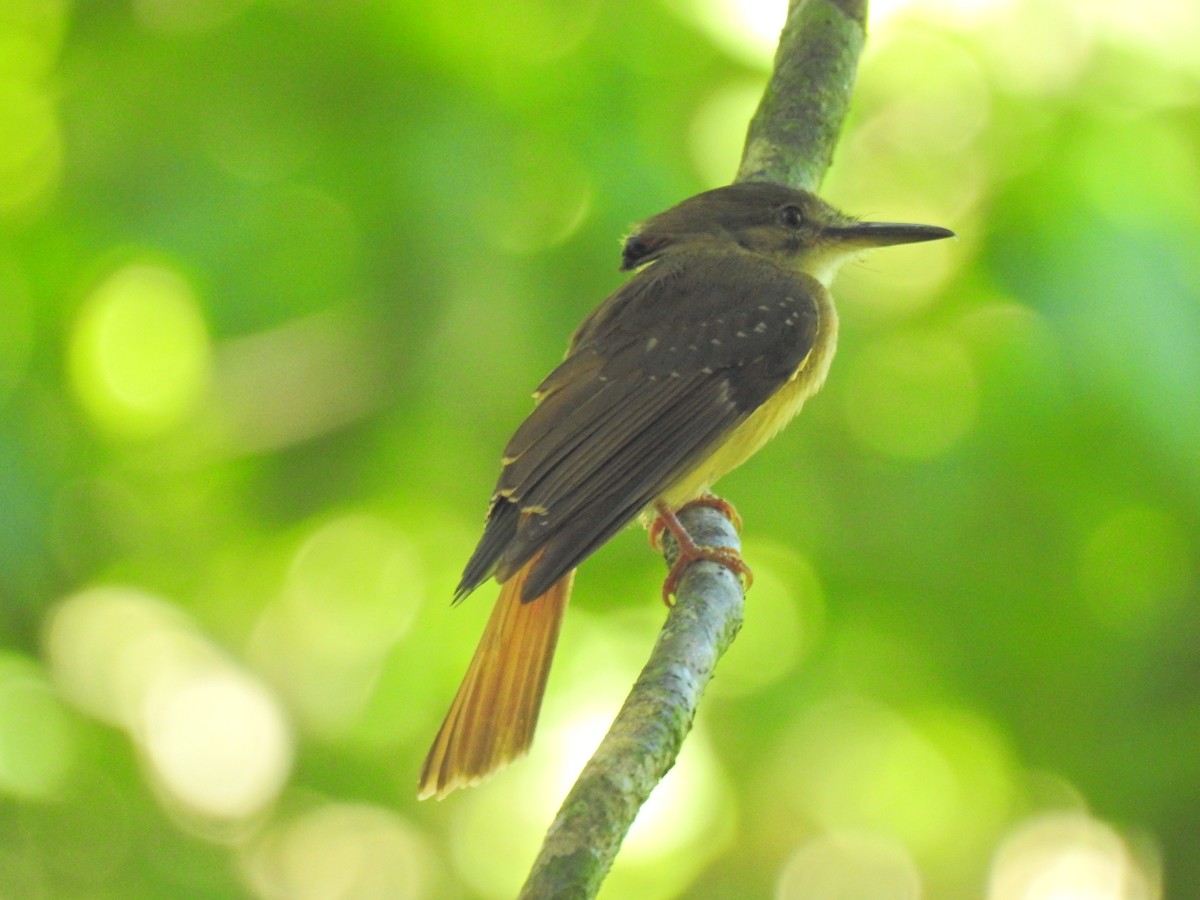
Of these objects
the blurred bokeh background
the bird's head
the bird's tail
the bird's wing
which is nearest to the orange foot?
the bird's wing

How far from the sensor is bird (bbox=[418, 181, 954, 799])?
3.59 metres

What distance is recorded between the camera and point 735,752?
15.2 feet

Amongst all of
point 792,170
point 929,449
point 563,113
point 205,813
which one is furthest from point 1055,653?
point 205,813

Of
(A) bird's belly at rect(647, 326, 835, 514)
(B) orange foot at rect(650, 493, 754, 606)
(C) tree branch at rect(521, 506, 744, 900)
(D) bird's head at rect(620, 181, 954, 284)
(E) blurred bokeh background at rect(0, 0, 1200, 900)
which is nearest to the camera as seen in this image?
(C) tree branch at rect(521, 506, 744, 900)

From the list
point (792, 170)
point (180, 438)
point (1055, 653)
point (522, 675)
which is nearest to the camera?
point (522, 675)

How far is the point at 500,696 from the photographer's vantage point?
3846 mm

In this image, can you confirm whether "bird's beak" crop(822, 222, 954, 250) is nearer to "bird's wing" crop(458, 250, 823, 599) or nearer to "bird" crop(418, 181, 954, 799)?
"bird" crop(418, 181, 954, 799)

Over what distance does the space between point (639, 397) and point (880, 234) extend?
0.95m

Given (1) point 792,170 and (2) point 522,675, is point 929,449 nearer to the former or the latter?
(1) point 792,170

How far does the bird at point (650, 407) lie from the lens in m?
3.59

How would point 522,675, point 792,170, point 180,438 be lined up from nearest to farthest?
point 522,675
point 792,170
point 180,438

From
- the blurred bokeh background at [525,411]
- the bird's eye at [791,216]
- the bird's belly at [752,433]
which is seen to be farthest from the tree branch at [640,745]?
the bird's eye at [791,216]

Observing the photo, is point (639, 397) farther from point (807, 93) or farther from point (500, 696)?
point (807, 93)

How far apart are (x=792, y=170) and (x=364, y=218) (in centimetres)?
120
